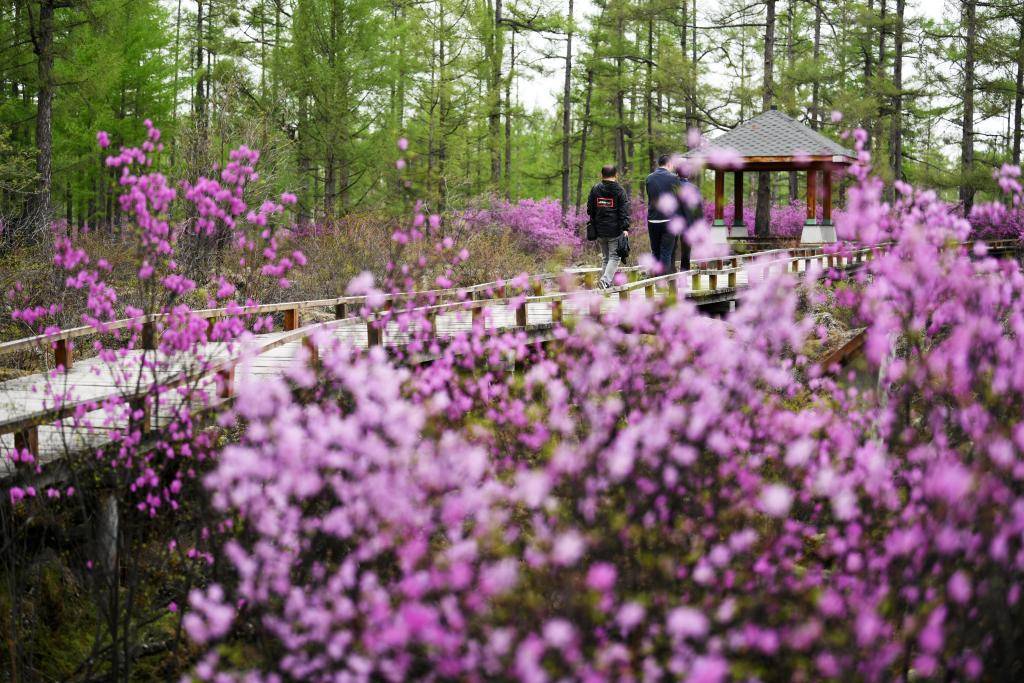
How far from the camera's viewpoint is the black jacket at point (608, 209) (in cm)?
1156

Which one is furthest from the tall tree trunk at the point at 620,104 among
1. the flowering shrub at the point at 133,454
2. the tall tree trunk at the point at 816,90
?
the flowering shrub at the point at 133,454

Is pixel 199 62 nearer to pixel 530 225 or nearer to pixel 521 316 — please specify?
pixel 530 225

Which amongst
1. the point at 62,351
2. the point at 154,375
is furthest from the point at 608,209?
the point at 154,375

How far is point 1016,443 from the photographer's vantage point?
4055 millimetres

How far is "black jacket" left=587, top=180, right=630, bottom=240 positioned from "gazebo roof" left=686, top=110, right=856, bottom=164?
11.2 m

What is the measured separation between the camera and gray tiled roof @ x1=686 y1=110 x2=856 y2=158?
22.8 metres

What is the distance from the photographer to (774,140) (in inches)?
922

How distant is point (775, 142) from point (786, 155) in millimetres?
1400

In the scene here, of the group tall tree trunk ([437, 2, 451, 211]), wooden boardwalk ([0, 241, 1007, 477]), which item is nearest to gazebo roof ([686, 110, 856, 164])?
tall tree trunk ([437, 2, 451, 211])

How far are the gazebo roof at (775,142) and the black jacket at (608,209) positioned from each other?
1118 cm

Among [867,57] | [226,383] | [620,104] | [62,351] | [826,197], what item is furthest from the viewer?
[620,104]

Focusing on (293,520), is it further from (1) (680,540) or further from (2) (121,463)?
(2) (121,463)

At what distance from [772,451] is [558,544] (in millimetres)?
2352

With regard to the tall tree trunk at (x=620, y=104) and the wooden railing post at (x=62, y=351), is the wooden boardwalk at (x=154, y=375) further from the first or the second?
the tall tree trunk at (x=620, y=104)
